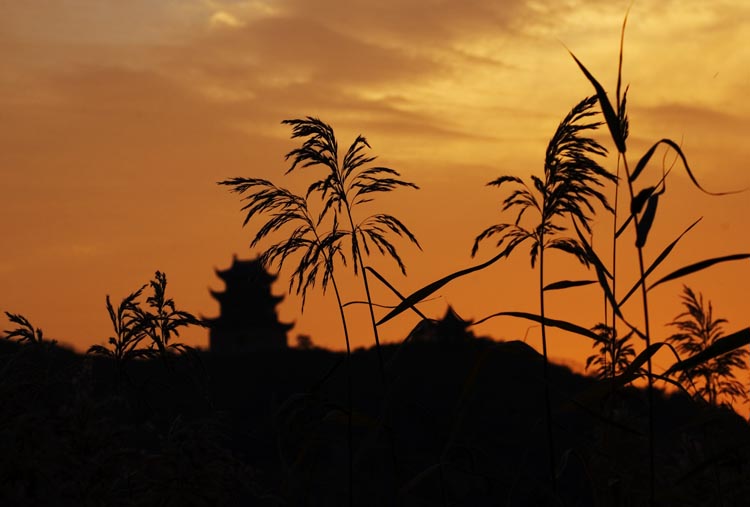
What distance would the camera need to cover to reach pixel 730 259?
130 inches

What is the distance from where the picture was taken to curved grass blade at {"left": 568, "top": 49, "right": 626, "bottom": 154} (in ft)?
11.2

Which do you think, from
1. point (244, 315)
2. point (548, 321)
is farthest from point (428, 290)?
point (244, 315)

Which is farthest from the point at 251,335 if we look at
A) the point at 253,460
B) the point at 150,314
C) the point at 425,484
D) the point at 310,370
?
the point at 150,314

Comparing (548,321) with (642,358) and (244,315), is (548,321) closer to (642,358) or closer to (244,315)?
(642,358)

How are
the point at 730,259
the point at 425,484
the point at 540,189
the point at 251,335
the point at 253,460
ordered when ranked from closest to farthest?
the point at 730,259
the point at 540,189
the point at 425,484
the point at 253,460
the point at 251,335

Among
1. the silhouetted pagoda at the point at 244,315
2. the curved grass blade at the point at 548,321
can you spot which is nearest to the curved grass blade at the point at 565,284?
the curved grass blade at the point at 548,321

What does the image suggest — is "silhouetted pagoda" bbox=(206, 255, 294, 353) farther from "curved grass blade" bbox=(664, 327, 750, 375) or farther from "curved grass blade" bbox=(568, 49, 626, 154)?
"curved grass blade" bbox=(664, 327, 750, 375)

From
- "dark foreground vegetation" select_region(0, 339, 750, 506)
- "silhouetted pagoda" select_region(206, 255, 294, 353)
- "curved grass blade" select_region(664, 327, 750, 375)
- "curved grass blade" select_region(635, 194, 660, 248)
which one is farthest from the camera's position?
"silhouetted pagoda" select_region(206, 255, 294, 353)

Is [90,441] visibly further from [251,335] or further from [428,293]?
[251,335]

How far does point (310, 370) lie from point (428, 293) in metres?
84.9

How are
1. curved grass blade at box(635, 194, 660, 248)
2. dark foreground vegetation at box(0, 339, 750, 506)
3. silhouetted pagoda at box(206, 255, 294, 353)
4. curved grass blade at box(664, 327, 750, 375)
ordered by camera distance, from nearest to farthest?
curved grass blade at box(664, 327, 750, 375) → curved grass blade at box(635, 194, 660, 248) → dark foreground vegetation at box(0, 339, 750, 506) → silhouetted pagoda at box(206, 255, 294, 353)

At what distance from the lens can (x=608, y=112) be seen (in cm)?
347

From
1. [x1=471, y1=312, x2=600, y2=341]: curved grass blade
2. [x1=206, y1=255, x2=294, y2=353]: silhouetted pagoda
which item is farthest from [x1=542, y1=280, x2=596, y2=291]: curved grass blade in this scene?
[x1=206, y1=255, x2=294, y2=353]: silhouetted pagoda

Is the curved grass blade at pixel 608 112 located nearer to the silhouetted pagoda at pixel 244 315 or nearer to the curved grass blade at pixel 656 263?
the curved grass blade at pixel 656 263
